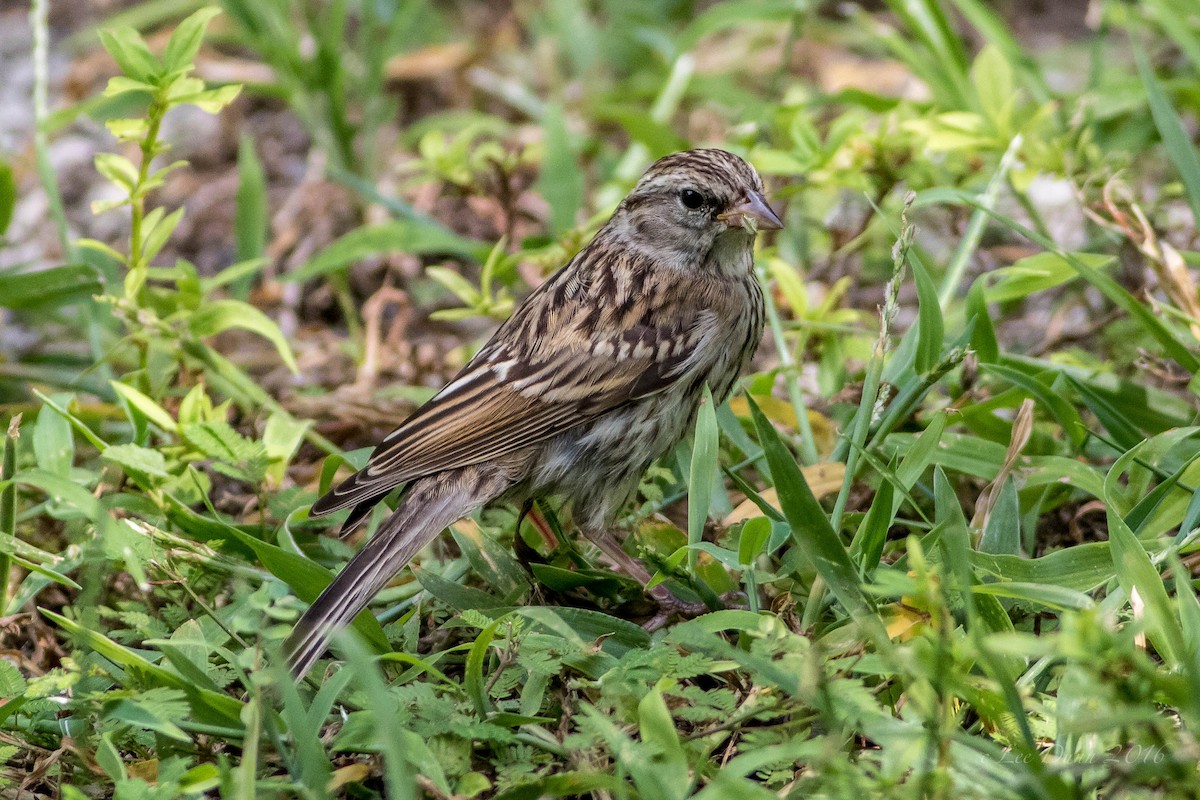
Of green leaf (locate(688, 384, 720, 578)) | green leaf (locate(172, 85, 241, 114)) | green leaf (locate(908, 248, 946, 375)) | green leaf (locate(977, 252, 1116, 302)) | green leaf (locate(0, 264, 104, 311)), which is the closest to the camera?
green leaf (locate(688, 384, 720, 578))

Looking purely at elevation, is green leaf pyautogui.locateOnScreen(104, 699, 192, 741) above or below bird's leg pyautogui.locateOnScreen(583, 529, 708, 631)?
above

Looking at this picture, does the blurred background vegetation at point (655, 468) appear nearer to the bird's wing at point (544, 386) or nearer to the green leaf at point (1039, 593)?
the green leaf at point (1039, 593)

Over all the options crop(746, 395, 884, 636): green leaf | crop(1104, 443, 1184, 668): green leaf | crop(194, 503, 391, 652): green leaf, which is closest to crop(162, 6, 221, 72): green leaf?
crop(194, 503, 391, 652): green leaf

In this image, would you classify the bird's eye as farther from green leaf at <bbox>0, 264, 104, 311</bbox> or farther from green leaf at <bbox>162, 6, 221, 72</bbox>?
green leaf at <bbox>0, 264, 104, 311</bbox>

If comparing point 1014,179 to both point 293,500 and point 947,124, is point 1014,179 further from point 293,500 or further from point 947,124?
point 293,500

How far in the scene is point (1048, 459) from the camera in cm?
317

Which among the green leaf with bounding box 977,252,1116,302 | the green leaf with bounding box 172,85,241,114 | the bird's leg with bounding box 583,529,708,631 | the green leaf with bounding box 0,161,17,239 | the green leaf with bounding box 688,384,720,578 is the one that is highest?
the green leaf with bounding box 172,85,241,114

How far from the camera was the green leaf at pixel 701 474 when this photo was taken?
2.84 meters

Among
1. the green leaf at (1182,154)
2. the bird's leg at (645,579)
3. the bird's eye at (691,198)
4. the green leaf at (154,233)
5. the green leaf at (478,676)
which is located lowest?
the bird's leg at (645,579)

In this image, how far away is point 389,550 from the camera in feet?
9.84

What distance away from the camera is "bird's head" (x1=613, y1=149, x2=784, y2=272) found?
3705 mm

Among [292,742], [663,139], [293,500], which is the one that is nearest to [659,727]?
[292,742]

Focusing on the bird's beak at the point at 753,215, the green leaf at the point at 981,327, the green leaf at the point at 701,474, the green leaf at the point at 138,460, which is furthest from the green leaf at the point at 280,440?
the green leaf at the point at 981,327

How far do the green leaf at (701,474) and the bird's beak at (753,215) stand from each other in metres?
0.86
